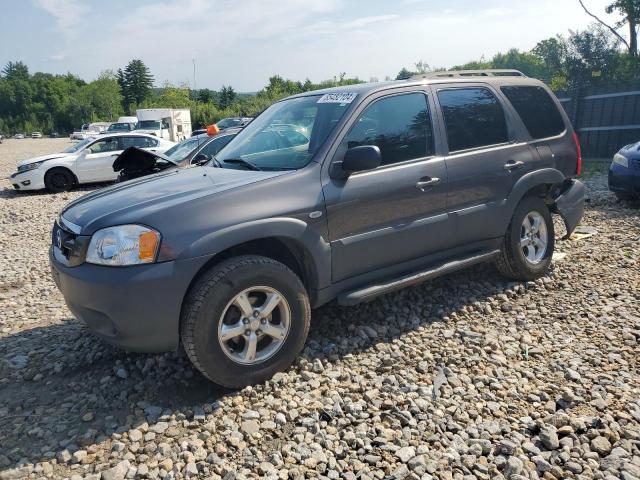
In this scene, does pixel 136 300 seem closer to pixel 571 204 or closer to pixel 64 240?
pixel 64 240

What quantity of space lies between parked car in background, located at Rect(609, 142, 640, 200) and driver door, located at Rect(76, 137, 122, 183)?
482 inches

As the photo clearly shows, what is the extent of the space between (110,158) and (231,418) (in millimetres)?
13017

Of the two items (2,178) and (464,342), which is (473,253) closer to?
(464,342)

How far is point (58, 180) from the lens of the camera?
13953mm

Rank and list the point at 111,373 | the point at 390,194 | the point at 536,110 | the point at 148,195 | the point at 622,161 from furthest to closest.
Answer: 1. the point at 622,161
2. the point at 536,110
3. the point at 390,194
4. the point at 111,373
5. the point at 148,195

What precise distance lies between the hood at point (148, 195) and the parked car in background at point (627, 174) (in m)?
6.71

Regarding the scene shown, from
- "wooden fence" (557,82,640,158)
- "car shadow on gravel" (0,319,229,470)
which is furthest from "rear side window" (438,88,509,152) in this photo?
"wooden fence" (557,82,640,158)

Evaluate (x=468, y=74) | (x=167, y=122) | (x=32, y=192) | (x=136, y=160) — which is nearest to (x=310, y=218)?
(x=468, y=74)

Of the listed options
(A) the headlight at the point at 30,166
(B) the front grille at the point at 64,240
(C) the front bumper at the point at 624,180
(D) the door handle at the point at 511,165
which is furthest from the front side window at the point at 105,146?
(D) the door handle at the point at 511,165

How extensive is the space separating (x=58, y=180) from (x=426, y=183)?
12.9 meters

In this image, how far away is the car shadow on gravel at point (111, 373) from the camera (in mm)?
2975

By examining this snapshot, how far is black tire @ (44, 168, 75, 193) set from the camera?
45.3 ft

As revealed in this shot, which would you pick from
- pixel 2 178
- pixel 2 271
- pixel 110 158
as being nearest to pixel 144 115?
pixel 2 178

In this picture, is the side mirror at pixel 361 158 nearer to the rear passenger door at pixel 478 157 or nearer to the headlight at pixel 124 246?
the rear passenger door at pixel 478 157
